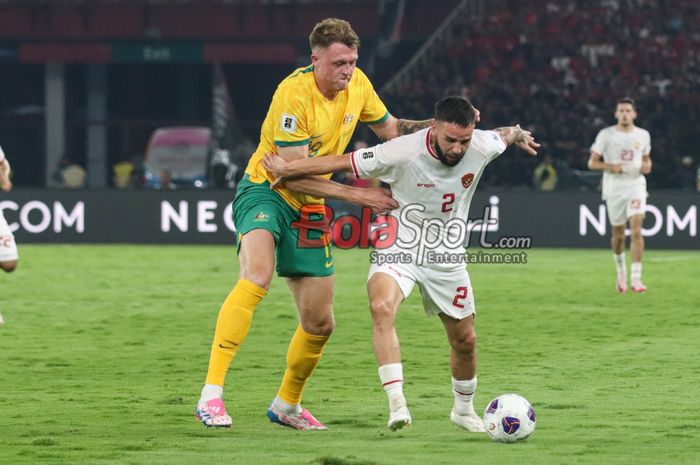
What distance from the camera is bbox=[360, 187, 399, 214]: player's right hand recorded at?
7430 mm

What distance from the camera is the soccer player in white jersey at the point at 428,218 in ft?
24.1

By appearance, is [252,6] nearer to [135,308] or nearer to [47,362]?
[135,308]

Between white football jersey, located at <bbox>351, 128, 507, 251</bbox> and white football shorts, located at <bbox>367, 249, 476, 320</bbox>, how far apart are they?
148mm

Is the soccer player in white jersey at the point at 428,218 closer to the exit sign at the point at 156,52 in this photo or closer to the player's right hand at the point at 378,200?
the player's right hand at the point at 378,200

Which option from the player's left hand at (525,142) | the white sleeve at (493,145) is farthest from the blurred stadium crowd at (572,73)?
the white sleeve at (493,145)

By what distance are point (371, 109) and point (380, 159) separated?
80 cm

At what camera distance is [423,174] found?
7375 millimetres

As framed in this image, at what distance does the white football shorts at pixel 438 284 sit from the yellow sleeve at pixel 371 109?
108 cm

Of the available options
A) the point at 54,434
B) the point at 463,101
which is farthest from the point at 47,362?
the point at 463,101

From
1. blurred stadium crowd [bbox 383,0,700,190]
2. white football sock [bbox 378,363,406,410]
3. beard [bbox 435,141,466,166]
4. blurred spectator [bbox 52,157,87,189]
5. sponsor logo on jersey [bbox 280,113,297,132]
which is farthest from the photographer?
blurred spectator [bbox 52,157,87,189]

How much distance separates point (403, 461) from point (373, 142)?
24329mm

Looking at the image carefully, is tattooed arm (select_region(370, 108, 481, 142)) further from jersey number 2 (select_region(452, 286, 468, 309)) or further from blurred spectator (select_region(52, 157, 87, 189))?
blurred spectator (select_region(52, 157, 87, 189))

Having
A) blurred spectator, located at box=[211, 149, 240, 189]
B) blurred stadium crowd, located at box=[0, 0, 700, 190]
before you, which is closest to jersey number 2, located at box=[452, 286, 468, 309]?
blurred spectator, located at box=[211, 149, 240, 189]

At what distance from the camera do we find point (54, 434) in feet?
23.9
